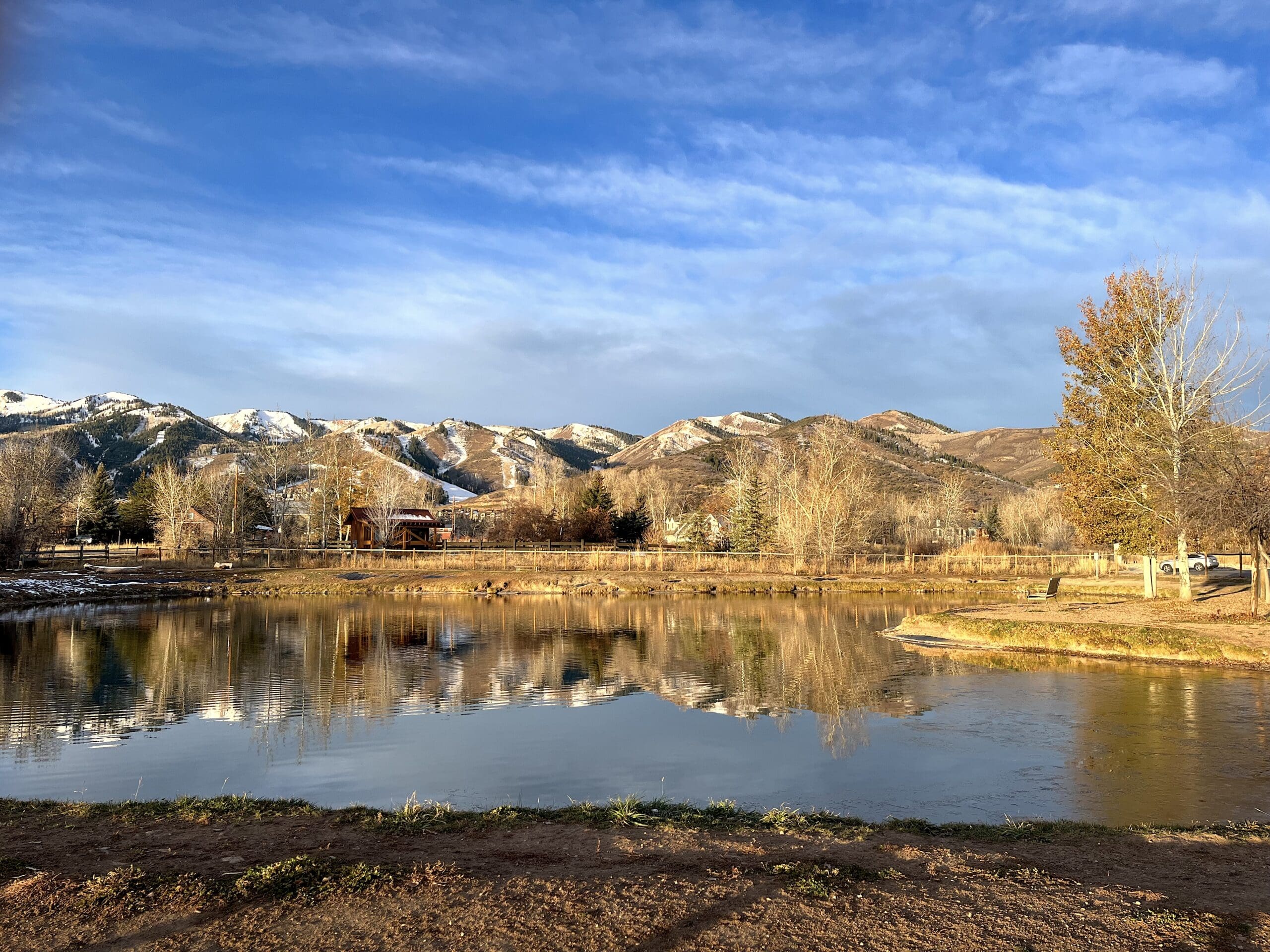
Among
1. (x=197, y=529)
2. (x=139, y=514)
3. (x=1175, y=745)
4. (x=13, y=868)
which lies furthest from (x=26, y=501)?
(x=1175, y=745)

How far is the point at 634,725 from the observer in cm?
1720

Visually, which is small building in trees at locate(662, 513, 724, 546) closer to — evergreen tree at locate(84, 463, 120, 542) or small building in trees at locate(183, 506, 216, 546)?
small building in trees at locate(183, 506, 216, 546)

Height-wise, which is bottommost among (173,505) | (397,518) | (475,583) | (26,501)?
(475,583)

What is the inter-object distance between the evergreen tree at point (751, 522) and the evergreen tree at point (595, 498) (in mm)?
16754

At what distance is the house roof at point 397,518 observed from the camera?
3421 inches

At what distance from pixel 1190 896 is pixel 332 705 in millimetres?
16779

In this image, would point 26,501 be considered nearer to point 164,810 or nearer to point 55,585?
point 55,585

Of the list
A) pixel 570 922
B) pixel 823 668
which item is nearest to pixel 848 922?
pixel 570 922

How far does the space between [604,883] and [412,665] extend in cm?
1924

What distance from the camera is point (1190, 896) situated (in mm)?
7027

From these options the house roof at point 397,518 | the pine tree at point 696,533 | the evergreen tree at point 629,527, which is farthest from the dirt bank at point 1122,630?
the house roof at point 397,518

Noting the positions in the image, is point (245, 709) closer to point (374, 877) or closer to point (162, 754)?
point (162, 754)

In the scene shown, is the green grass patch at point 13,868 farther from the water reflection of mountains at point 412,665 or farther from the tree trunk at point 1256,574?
Answer: the tree trunk at point 1256,574

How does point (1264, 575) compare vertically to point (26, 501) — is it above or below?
below
